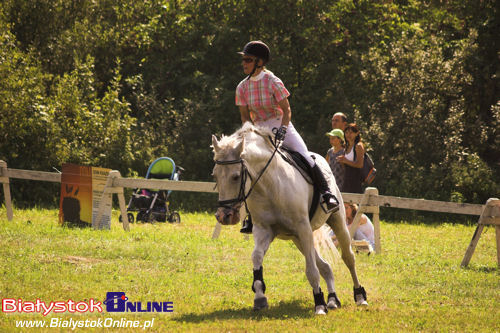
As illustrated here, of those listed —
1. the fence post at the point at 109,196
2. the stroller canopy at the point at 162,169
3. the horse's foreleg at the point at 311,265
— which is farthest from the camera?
the stroller canopy at the point at 162,169

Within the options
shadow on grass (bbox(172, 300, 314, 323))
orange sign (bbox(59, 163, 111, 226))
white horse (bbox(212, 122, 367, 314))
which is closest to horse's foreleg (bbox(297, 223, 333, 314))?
white horse (bbox(212, 122, 367, 314))

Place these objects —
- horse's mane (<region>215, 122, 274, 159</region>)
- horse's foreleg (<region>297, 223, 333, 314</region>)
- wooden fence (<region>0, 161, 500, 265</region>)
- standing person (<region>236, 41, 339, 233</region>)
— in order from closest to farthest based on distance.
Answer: horse's mane (<region>215, 122, 274, 159</region>)
horse's foreleg (<region>297, 223, 333, 314</region>)
standing person (<region>236, 41, 339, 233</region>)
wooden fence (<region>0, 161, 500, 265</region>)

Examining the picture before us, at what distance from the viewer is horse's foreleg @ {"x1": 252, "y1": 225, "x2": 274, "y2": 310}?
7.04 m

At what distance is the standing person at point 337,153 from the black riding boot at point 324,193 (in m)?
4.29

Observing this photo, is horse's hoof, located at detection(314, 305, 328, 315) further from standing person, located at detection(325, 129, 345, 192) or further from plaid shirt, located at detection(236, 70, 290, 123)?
standing person, located at detection(325, 129, 345, 192)

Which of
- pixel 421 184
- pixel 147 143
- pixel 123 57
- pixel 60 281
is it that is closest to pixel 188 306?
pixel 60 281

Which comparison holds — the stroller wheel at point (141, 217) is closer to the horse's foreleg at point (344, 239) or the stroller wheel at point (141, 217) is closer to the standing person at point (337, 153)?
the standing person at point (337, 153)

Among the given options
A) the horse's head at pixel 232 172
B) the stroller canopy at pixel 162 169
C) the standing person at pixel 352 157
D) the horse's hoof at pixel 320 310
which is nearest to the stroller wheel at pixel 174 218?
the stroller canopy at pixel 162 169

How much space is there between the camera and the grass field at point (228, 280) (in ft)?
22.3

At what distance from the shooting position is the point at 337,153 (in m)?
12.6

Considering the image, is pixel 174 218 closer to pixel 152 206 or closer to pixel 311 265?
pixel 152 206

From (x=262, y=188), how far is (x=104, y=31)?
62.6ft

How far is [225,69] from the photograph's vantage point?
26875mm

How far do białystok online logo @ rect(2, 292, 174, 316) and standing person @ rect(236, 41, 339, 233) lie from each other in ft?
4.54
